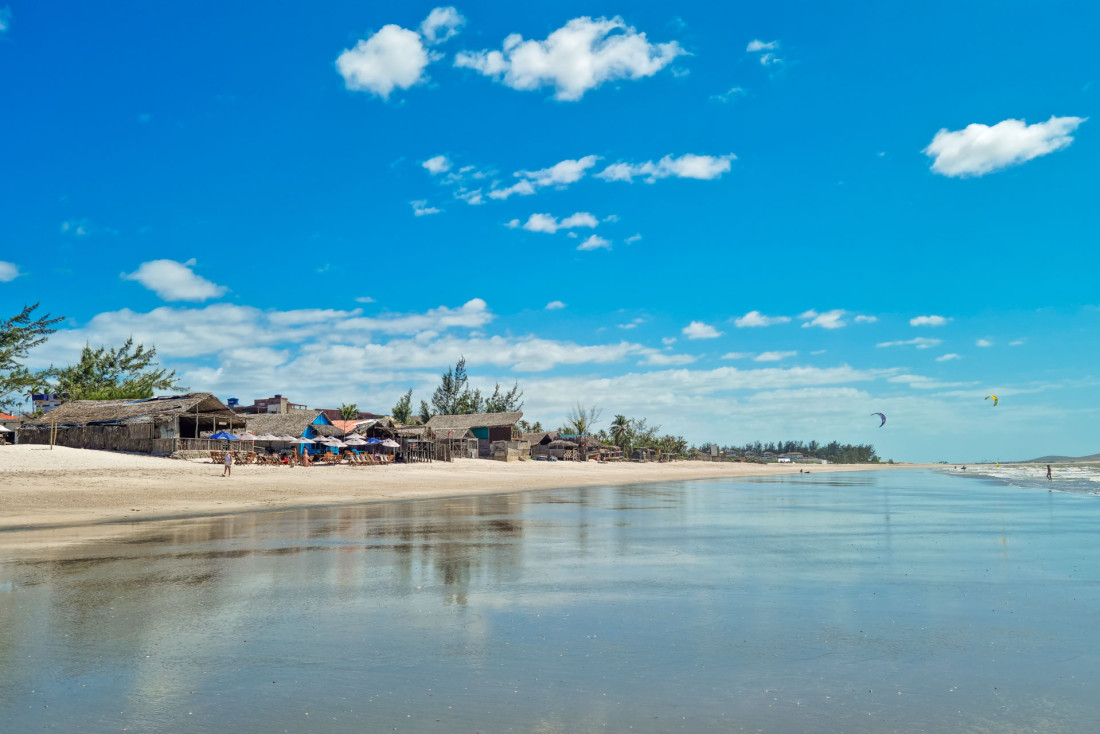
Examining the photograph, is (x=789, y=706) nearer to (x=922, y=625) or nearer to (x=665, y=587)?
(x=922, y=625)

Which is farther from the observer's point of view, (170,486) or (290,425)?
(290,425)

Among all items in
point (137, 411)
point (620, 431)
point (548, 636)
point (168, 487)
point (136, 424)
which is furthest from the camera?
point (620, 431)

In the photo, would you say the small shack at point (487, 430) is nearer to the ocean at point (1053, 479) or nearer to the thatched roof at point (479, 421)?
the thatched roof at point (479, 421)

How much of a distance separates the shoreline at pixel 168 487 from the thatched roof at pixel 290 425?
9239 mm

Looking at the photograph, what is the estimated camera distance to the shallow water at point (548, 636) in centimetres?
531

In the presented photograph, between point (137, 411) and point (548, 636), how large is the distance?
4442 cm

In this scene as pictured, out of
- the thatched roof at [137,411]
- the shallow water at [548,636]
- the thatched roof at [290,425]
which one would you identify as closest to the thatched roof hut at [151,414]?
the thatched roof at [137,411]

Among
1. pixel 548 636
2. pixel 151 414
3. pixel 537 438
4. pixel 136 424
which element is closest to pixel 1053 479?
pixel 537 438

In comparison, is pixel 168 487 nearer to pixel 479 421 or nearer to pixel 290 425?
pixel 290 425

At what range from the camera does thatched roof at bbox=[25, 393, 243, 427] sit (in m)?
43.2

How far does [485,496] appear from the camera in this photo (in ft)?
109

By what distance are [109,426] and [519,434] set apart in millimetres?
38823

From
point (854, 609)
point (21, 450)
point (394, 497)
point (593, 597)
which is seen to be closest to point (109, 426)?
point (21, 450)

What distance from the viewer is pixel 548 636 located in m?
7.54
